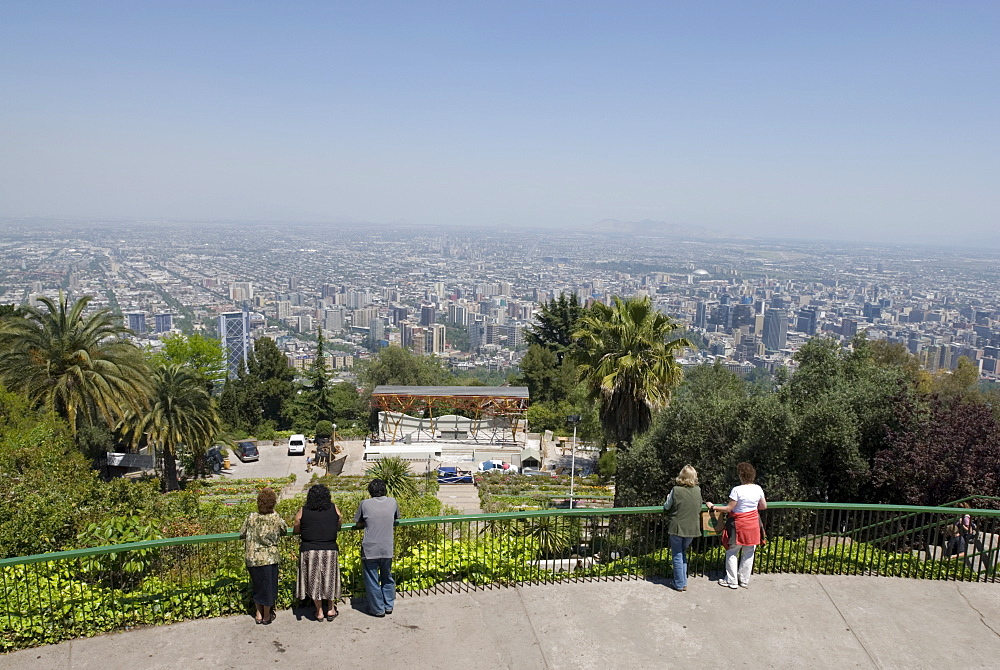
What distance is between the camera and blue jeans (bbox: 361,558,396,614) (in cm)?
596

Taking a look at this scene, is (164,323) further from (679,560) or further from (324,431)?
(679,560)

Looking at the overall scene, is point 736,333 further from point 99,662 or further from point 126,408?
point 99,662

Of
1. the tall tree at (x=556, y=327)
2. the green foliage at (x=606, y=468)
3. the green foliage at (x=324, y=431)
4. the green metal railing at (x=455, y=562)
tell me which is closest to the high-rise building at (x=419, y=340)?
the tall tree at (x=556, y=327)

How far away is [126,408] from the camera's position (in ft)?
74.4

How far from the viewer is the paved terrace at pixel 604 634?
5445 mm

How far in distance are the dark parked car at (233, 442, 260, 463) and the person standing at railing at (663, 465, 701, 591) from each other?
31921 mm

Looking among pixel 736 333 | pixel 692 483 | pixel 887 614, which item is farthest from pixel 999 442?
pixel 736 333

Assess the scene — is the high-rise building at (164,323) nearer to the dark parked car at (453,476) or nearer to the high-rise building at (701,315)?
the high-rise building at (701,315)

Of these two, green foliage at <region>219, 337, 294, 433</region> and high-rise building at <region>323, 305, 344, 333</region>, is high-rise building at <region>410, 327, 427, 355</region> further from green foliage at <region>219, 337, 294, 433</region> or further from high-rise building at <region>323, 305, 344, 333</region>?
green foliage at <region>219, 337, 294, 433</region>

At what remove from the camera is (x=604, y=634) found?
5.95 meters

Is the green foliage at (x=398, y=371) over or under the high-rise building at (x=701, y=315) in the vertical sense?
over

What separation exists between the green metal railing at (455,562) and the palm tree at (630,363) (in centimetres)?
754

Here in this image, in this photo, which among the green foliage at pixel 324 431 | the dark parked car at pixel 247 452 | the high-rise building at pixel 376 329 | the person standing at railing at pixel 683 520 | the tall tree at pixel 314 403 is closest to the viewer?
the person standing at railing at pixel 683 520

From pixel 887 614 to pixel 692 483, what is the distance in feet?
6.11
